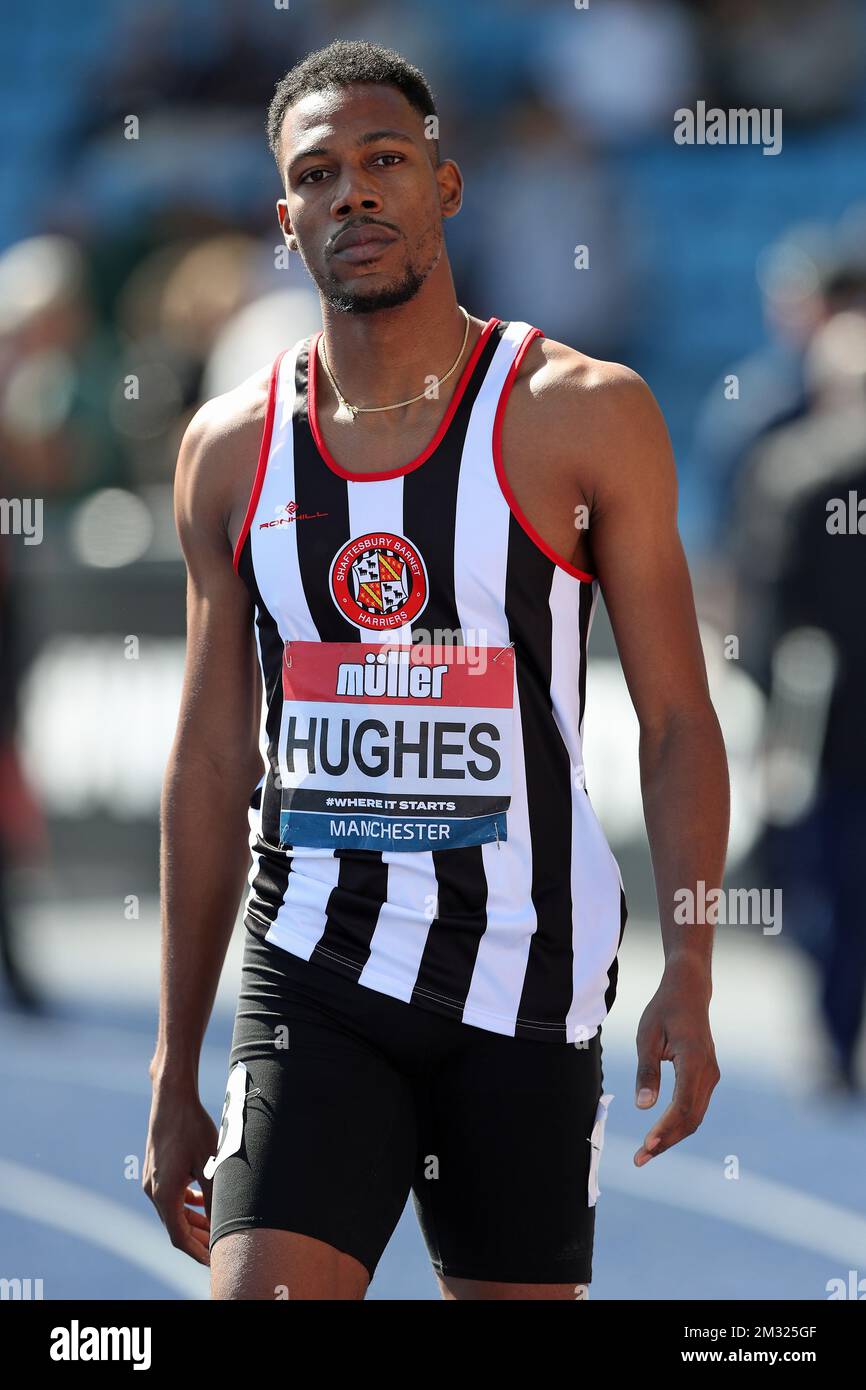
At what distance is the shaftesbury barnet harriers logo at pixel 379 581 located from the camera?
295 centimetres

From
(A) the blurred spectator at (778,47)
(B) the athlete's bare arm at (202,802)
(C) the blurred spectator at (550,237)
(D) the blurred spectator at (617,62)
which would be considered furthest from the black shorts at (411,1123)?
(A) the blurred spectator at (778,47)

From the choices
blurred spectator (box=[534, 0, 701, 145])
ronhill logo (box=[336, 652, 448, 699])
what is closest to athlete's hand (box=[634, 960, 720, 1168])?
ronhill logo (box=[336, 652, 448, 699])

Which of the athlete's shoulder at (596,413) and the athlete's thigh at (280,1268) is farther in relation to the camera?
the athlete's shoulder at (596,413)

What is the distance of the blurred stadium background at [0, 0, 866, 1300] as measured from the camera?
6.03m

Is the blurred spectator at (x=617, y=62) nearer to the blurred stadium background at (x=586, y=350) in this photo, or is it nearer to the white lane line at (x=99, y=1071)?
the blurred stadium background at (x=586, y=350)

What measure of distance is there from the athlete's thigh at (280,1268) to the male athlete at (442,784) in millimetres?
47

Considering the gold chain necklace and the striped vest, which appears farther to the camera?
the gold chain necklace

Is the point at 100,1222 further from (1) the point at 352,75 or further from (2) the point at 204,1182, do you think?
(1) the point at 352,75

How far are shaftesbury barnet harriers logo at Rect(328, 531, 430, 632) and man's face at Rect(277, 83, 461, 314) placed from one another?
1.29ft

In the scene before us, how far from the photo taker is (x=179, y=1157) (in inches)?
121

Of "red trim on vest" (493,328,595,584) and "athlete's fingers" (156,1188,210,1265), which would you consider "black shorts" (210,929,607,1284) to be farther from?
"red trim on vest" (493,328,595,584)

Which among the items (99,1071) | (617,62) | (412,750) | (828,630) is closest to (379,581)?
(412,750)
